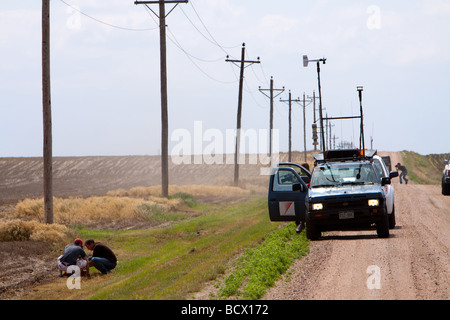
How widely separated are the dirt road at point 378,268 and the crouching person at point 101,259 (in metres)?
5.89

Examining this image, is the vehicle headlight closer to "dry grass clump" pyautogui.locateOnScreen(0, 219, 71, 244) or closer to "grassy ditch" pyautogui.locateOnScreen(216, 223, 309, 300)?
"grassy ditch" pyautogui.locateOnScreen(216, 223, 309, 300)

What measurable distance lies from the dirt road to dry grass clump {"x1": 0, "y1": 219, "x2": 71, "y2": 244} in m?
9.68

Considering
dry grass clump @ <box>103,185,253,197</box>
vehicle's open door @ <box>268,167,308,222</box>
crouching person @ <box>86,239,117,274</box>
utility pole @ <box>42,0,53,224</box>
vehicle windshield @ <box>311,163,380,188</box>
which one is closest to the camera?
vehicle windshield @ <box>311,163,380,188</box>

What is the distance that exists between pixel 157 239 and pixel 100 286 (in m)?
9.63

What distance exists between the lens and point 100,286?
708 inches

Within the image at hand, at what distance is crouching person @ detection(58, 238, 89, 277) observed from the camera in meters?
19.1

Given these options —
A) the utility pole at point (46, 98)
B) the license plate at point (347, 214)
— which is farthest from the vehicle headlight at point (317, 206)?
the utility pole at point (46, 98)

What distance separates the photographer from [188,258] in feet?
69.5

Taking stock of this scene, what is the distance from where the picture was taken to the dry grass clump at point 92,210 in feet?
Result: 104

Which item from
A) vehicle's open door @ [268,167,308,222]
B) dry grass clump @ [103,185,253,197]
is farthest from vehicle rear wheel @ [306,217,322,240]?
dry grass clump @ [103,185,253,197]

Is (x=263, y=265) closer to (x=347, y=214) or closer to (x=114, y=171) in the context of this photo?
(x=347, y=214)

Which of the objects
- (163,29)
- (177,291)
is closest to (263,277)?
(177,291)

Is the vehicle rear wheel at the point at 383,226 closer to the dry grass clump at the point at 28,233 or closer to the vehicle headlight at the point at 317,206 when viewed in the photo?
the vehicle headlight at the point at 317,206
